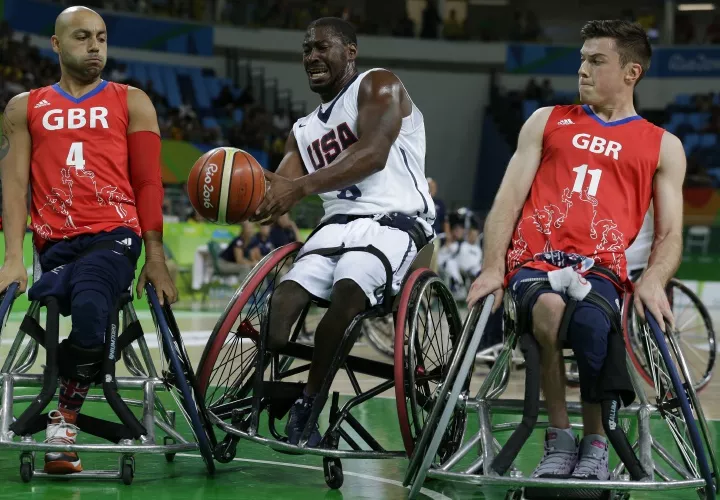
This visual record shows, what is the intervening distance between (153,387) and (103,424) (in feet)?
0.76

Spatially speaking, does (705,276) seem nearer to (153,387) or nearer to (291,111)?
(291,111)

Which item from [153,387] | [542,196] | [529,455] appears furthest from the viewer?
[529,455]

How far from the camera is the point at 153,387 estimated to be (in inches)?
169

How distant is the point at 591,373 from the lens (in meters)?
3.65

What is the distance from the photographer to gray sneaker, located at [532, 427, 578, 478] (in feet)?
11.8

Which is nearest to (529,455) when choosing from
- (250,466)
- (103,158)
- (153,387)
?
(250,466)

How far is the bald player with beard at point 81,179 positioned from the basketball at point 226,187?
0.98ft

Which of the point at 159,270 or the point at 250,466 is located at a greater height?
the point at 159,270

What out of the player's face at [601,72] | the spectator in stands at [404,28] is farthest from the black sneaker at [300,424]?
the spectator in stands at [404,28]

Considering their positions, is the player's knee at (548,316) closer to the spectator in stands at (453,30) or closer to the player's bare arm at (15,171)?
the player's bare arm at (15,171)

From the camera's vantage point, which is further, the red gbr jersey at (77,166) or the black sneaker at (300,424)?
the red gbr jersey at (77,166)

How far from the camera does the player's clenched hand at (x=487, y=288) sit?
12.6 ft

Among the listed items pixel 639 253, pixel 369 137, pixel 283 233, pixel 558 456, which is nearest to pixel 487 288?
pixel 558 456

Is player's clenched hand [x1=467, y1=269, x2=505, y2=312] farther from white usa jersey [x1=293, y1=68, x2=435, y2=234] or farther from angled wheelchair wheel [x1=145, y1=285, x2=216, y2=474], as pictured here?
angled wheelchair wheel [x1=145, y1=285, x2=216, y2=474]
